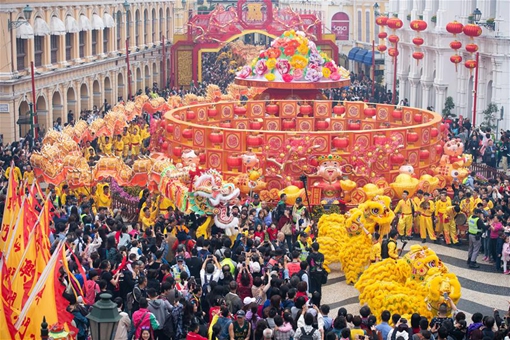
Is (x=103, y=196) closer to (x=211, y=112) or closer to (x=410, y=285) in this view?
(x=211, y=112)

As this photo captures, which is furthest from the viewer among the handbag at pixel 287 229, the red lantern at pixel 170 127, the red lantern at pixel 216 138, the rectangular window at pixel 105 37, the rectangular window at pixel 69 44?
the rectangular window at pixel 105 37

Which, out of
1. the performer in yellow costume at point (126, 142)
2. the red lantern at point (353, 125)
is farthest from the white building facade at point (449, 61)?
the performer in yellow costume at point (126, 142)

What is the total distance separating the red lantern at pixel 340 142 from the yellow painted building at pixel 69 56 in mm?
15079

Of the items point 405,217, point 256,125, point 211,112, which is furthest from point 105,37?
point 405,217

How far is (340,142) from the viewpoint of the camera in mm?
29281

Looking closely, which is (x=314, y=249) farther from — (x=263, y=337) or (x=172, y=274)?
(x=263, y=337)

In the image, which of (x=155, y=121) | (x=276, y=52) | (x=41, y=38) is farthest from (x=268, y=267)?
(x=41, y=38)

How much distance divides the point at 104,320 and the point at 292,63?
28444 millimetres

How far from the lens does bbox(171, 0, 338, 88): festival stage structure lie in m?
64.7

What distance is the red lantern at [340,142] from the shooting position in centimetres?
2928

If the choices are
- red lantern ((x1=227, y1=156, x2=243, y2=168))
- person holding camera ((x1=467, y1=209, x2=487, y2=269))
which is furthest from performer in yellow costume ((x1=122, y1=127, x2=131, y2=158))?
person holding camera ((x1=467, y1=209, x2=487, y2=269))

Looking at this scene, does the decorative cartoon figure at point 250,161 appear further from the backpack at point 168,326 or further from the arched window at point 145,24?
the arched window at point 145,24

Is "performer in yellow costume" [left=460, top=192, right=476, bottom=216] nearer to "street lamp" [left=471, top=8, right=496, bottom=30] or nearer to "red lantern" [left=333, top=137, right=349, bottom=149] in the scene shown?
"red lantern" [left=333, top=137, right=349, bottom=149]

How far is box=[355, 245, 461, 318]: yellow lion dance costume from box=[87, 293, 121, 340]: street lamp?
683 cm
